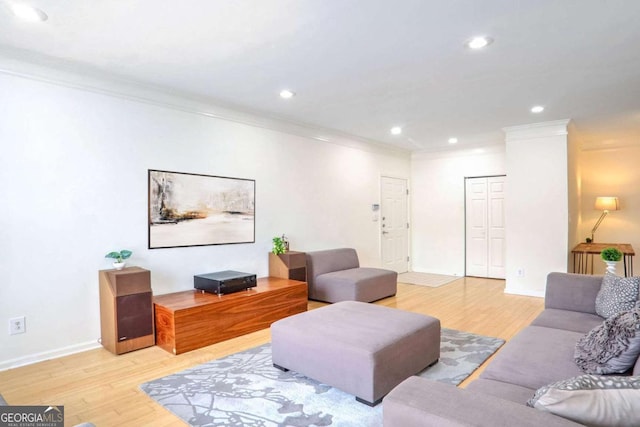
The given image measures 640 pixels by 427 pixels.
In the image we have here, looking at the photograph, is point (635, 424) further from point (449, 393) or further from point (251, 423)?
point (251, 423)

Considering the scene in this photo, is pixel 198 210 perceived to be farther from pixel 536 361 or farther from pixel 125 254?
pixel 536 361

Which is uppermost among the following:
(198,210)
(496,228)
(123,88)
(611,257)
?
(123,88)

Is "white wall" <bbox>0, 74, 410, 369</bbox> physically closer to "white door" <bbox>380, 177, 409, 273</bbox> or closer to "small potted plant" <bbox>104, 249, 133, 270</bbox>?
"small potted plant" <bbox>104, 249, 133, 270</bbox>

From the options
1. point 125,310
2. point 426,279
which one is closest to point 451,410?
point 125,310

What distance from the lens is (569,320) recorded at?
2.82 m

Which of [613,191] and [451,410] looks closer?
[451,410]

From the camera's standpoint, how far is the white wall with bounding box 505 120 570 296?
5.12 metres

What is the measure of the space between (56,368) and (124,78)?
2.55 m

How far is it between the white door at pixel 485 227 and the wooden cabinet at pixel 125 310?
5.71 metres

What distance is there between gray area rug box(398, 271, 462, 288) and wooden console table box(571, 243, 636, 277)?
192 centimetres

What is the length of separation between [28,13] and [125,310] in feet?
7.49

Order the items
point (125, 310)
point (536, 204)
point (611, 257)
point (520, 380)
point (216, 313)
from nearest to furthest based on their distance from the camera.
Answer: point (520, 380) < point (125, 310) < point (216, 313) < point (611, 257) < point (536, 204)

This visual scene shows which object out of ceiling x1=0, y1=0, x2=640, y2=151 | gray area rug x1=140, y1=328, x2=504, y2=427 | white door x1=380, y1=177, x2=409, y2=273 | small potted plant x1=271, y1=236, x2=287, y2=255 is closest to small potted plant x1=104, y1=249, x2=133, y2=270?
gray area rug x1=140, y1=328, x2=504, y2=427

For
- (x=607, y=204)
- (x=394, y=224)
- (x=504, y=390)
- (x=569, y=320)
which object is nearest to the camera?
(x=504, y=390)
